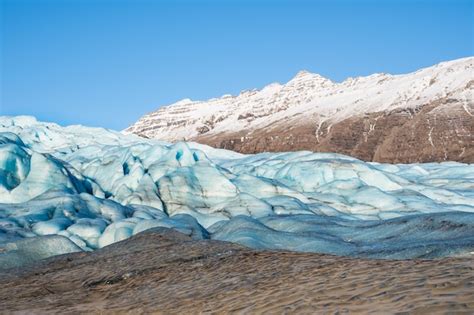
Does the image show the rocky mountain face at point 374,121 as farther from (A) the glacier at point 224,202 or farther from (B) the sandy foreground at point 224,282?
(B) the sandy foreground at point 224,282

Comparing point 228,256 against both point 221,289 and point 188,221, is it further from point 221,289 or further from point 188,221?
point 188,221

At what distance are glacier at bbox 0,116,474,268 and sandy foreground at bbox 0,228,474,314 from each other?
3.65 meters

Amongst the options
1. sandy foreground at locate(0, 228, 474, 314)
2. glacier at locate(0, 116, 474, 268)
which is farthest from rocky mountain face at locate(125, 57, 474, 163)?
sandy foreground at locate(0, 228, 474, 314)

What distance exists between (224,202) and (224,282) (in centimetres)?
1985

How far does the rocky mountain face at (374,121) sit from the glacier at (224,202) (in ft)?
185

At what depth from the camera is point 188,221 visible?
69.3ft

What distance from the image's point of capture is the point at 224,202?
91.0 ft

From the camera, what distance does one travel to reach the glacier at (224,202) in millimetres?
15914

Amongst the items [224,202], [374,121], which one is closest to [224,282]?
[224,202]

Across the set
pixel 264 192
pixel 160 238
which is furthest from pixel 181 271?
pixel 264 192

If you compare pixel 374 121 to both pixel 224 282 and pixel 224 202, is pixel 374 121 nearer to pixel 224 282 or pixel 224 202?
pixel 224 202

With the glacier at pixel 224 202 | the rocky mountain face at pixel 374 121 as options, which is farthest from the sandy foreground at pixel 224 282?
the rocky mountain face at pixel 374 121

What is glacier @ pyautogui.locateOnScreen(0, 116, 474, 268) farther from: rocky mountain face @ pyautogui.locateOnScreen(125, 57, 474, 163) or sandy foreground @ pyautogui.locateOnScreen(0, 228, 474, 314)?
rocky mountain face @ pyautogui.locateOnScreen(125, 57, 474, 163)

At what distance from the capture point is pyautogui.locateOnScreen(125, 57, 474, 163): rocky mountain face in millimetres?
99000
